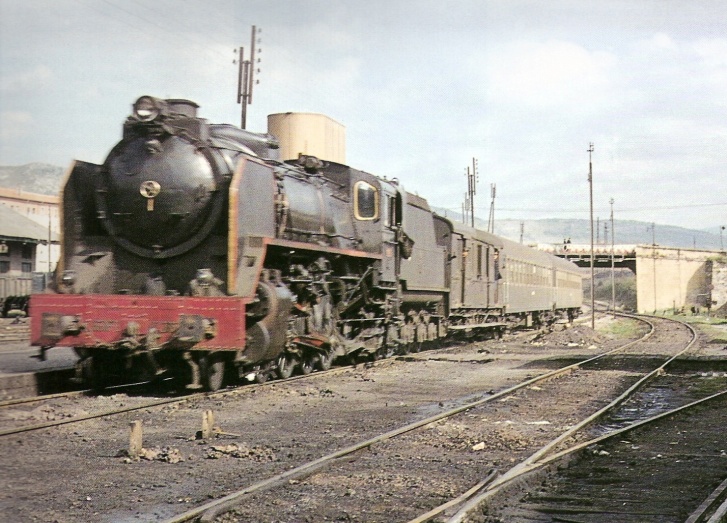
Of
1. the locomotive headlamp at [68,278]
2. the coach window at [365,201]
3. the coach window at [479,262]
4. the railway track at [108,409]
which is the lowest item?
the railway track at [108,409]

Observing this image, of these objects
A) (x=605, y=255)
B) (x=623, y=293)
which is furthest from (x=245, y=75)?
(x=623, y=293)

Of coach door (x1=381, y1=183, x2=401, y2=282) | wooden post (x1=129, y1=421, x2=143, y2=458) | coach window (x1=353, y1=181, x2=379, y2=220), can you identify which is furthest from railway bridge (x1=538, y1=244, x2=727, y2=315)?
wooden post (x1=129, y1=421, x2=143, y2=458)

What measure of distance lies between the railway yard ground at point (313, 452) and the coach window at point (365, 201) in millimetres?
3057

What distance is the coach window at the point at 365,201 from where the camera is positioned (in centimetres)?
1302

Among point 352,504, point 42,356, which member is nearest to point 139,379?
point 42,356

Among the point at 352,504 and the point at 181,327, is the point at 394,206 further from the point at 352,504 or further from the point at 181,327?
the point at 352,504

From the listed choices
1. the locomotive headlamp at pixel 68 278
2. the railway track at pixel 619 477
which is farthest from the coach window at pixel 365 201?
the railway track at pixel 619 477

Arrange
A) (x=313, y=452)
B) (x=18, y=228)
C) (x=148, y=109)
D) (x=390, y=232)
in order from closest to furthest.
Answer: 1. (x=313, y=452)
2. (x=148, y=109)
3. (x=390, y=232)
4. (x=18, y=228)

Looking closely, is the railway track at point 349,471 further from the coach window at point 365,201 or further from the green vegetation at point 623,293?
the green vegetation at point 623,293

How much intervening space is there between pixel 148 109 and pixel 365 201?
15.2 feet

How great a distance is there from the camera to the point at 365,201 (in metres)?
13.2

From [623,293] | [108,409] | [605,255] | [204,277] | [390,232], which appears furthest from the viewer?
[623,293]

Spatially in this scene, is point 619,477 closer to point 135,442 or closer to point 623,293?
point 135,442

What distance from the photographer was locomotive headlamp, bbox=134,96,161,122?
31.0 feet
